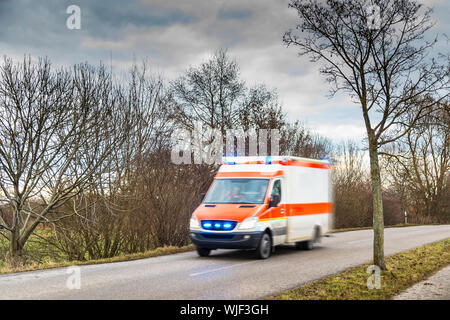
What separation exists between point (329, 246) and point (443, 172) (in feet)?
105

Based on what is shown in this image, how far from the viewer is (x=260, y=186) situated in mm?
13320

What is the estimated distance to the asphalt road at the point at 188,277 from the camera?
8.05 m

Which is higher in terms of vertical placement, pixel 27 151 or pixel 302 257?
pixel 27 151

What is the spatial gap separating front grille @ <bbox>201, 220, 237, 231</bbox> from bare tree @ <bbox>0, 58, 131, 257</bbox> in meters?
6.74

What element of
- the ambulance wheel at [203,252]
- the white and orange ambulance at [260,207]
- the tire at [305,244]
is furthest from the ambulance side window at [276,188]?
the tire at [305,244]

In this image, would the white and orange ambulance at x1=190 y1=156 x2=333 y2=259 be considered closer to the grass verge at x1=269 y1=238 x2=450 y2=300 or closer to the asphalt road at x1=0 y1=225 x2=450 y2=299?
the asphalt road at x1=0 y1=225 x2=450 y2=299

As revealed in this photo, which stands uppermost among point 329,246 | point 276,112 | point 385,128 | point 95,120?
point 276,112

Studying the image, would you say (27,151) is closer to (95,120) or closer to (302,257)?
(95,120)

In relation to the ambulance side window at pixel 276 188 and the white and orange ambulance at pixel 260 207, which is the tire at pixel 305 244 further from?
the ambulance side window at pixel 276 188

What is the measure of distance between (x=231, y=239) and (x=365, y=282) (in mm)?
4089

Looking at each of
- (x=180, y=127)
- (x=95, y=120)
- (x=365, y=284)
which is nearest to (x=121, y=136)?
(x=95, y=120)

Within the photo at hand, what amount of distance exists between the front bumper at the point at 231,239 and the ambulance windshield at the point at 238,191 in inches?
41.8

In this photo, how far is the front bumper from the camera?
12.3 meters

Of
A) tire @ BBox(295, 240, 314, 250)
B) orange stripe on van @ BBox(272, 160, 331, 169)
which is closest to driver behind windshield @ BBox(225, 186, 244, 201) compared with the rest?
orange stripe on van @ BBox(272, 160, 331, 169)
